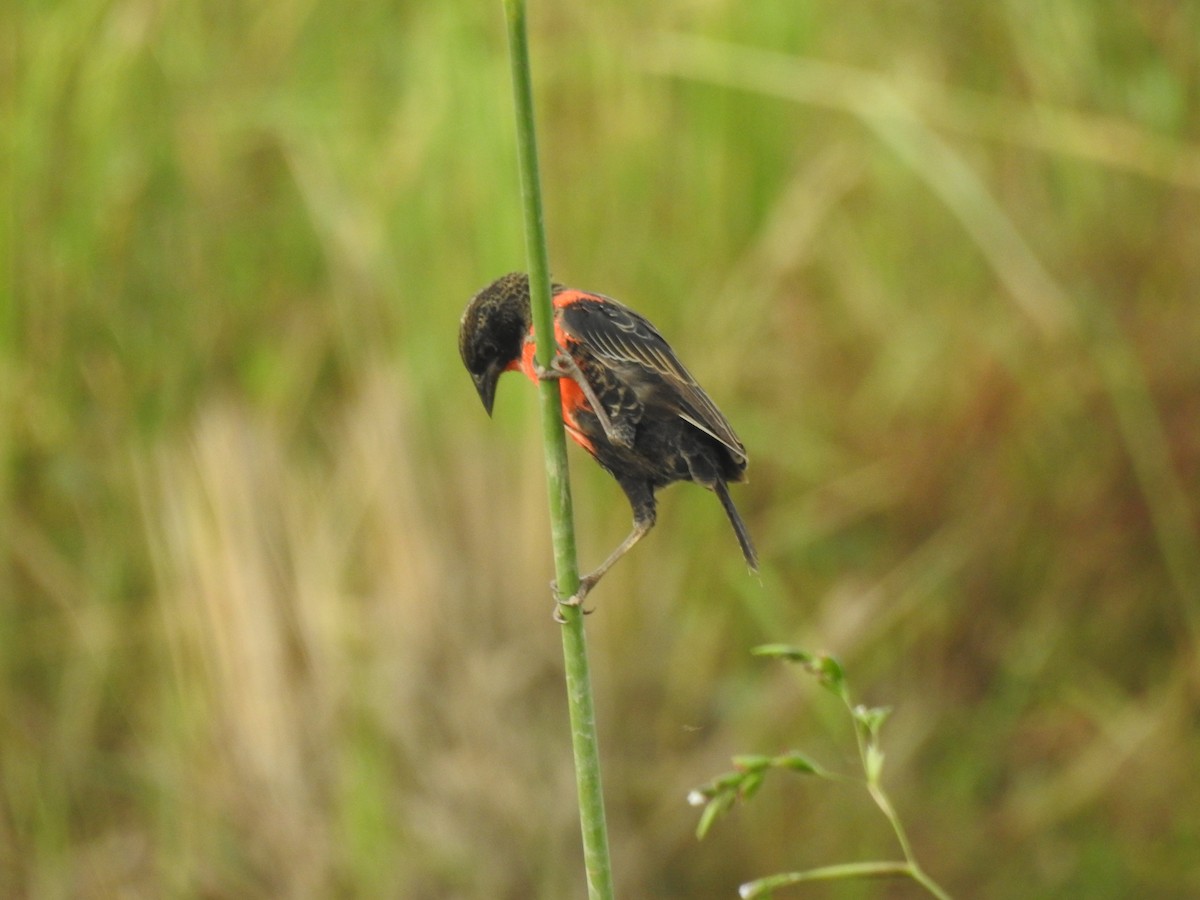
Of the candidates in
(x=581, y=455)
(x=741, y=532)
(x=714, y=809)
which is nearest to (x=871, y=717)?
(x=714, y=809)

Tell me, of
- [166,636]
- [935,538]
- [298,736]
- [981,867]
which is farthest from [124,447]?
[981,867]

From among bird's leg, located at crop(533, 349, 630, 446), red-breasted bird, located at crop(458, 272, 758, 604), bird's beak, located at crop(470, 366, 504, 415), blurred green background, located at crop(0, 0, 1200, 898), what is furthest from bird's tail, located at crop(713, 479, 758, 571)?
blurred green background, located at crop(0, 0, 1200, 898)

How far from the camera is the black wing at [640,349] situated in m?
1.74

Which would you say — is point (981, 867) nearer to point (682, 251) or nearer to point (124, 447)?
point (682, 251)

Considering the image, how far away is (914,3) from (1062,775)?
2291 millimetres

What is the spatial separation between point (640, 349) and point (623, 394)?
74mm

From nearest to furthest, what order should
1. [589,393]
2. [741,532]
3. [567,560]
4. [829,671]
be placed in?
[567,560]
[829,671]
[589,393]
[741,532]

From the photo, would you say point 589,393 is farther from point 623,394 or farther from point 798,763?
point 798,763

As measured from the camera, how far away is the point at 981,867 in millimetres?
3516

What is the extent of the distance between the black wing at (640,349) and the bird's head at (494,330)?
11 centimetres

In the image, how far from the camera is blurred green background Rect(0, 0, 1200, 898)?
10.0 feet

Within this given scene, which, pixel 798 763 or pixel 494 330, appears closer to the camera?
pixel 798 763

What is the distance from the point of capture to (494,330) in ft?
5.40

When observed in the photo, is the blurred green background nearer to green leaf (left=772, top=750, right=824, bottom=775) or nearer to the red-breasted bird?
the red-breasted bird
